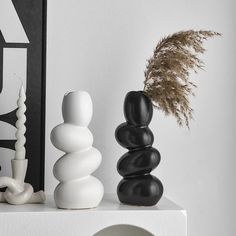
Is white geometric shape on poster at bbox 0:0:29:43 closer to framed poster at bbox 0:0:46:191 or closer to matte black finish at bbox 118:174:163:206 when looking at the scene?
framed poster at bbox 0:0:46:191

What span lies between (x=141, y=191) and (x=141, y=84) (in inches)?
18.2

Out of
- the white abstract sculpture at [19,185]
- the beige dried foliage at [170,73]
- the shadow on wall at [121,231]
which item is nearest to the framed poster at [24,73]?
the white abstract sculpture at [19,185]

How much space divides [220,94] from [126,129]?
489 millimetres

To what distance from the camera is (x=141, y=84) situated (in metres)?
1.67

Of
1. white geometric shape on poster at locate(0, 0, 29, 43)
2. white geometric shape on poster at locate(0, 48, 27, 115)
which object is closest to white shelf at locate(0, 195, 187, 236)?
white geometric shape on poster at locate(0, 48, 27, 115)

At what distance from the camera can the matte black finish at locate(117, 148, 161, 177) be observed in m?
1.35

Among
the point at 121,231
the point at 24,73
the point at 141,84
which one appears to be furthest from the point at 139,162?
the point at 24,73

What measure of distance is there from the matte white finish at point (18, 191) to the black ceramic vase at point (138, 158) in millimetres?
240

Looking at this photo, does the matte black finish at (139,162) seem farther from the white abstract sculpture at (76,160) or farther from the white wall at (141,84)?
the white wall at (141,84)

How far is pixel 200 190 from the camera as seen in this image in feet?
5.55

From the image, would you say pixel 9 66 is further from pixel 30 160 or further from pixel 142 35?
pixel 142 35

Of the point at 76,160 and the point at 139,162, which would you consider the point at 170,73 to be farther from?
the point at 76,160

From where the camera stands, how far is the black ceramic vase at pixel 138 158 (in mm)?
1340

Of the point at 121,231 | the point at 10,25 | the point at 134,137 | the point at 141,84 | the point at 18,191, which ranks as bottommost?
the point at 121,231
